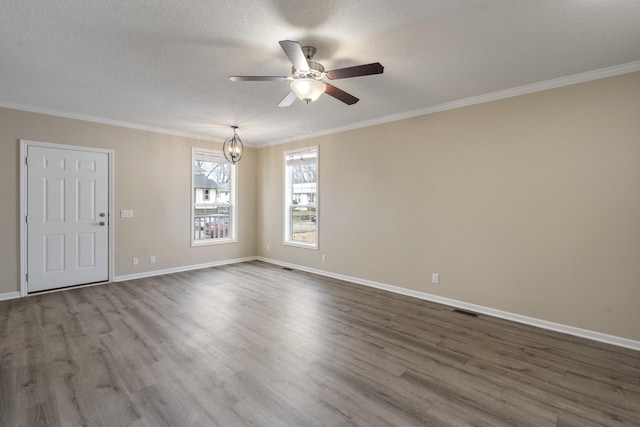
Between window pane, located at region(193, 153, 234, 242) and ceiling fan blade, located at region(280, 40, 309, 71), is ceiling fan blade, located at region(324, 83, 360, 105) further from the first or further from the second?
window pane, located at region(193, 153, 234, 242)

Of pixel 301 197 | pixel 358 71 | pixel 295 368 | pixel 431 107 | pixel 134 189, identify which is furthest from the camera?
pixel 301 197

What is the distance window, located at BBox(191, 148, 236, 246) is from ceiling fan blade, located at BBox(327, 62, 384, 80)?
436cm

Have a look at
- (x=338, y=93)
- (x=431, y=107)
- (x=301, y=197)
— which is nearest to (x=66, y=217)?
(x=301, y=197)

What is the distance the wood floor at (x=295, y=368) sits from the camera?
6.31 ft

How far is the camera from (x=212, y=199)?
247 inches

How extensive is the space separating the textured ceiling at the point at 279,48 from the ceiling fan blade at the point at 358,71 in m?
0.32

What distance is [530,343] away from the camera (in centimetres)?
290

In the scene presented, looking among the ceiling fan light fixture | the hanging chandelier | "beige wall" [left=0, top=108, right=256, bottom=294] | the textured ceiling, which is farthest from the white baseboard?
the ceiling fan light fixture

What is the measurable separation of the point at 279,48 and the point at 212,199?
4.34 m

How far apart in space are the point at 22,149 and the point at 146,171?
156cm

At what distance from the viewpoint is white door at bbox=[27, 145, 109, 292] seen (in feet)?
13.9

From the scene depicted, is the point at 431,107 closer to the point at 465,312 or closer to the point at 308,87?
the point at 308,87

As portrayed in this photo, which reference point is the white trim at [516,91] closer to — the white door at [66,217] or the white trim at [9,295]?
the white door at [66,217]

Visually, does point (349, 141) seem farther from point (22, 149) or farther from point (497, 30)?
point (22, 149)
